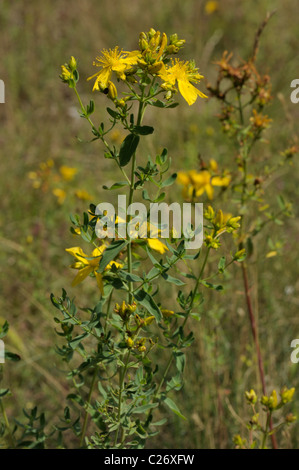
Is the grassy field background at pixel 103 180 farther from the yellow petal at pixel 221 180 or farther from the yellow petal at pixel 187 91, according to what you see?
the yellow petal at pixel 187 91

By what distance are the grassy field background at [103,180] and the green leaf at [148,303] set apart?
54cm

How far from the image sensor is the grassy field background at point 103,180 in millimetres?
1895

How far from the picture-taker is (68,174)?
299 cm

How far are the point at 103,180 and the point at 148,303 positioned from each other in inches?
91.1

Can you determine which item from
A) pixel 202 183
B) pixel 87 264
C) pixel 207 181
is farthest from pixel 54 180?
pixel 87 264

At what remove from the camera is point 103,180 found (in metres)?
3.29

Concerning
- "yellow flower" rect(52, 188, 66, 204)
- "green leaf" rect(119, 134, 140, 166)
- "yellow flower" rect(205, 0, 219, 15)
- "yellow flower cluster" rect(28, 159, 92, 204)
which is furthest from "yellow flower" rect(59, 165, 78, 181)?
"yellow flower" rect(205, 0, 219, 15)

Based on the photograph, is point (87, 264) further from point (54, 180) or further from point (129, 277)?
point (54, 180)

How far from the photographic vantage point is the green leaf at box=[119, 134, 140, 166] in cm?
101

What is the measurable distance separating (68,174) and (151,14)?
2.64m

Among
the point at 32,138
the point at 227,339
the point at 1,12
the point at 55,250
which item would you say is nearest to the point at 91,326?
the point at 227,339

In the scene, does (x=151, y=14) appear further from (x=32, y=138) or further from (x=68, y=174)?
(x=68, y=174)

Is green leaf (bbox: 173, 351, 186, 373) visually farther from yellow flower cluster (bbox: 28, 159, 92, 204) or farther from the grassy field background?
yellow flower cluster (bbox: 28, 159, 92, 204)
